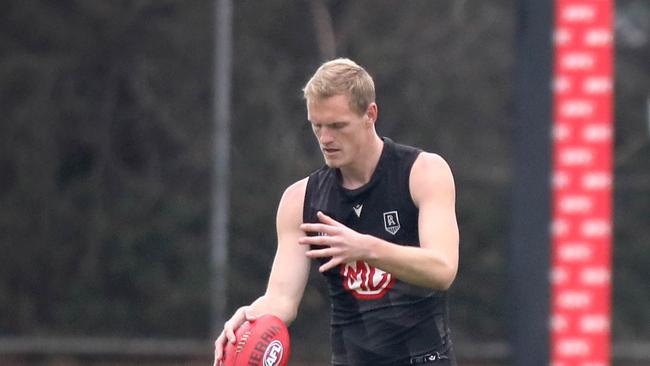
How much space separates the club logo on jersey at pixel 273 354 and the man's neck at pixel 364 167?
54 cm

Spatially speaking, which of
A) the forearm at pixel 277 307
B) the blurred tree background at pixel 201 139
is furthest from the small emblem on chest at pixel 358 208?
the blurred tree background at pixel 201 139

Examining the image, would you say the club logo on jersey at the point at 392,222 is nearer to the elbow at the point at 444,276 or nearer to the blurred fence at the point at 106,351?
the elbow at the point at 444,276

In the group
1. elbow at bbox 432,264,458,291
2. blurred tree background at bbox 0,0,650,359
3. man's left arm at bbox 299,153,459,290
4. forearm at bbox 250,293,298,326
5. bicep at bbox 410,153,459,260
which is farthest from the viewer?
blurred tree background at bbox 0,0,650,359

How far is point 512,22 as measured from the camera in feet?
34.4

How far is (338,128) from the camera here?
461cm

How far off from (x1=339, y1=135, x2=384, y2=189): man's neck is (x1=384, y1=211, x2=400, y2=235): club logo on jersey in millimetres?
141

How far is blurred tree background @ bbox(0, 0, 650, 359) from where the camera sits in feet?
34.2

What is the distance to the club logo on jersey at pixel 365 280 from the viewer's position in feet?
15.3

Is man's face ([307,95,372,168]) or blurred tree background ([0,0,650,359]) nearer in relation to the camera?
man's face ([307,95,372,168])

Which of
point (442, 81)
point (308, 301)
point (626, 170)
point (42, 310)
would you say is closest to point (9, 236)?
point (42, 310)

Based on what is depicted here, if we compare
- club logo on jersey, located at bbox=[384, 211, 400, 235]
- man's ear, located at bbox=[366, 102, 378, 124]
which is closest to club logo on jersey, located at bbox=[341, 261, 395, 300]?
club logo on jersey, located at bbox=[384, 211, 400, 235]

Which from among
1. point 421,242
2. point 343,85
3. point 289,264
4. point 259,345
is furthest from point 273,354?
point 343,85

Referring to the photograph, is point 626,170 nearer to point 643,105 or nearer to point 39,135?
point 643,105

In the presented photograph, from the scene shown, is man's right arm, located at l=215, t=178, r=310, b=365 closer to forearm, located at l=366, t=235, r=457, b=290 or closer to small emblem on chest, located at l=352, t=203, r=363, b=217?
small emblem on chest, located at l=352, t=203, r=363, b=217
